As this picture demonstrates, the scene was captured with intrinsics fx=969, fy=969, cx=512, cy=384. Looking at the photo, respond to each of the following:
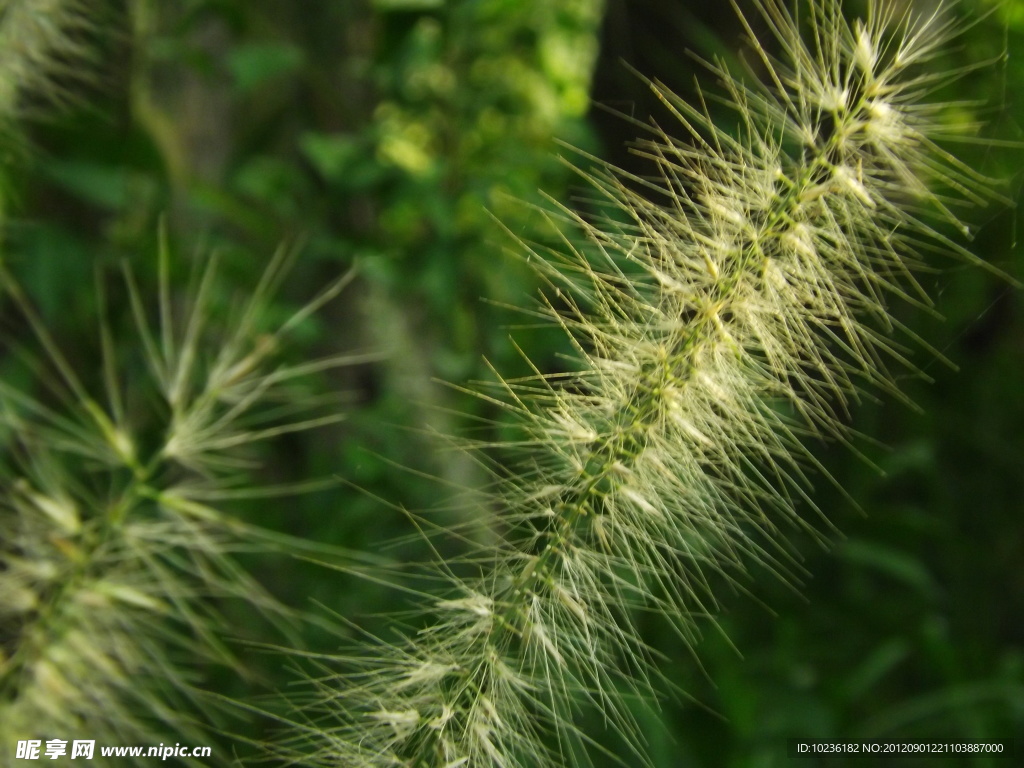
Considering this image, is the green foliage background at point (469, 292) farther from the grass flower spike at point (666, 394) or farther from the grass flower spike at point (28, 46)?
the grass flower spike at point (666, 394)

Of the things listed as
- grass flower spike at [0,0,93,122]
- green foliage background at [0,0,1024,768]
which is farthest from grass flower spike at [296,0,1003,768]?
grass flower spike at [0,0,93,122]

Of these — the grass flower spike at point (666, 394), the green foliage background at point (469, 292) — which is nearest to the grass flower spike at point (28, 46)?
the green foliage background at point (469, 292)

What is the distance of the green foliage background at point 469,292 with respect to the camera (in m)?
1.05

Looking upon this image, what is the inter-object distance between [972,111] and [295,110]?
0.99 m

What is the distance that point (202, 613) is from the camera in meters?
1.11

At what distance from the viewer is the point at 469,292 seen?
4.15 ft

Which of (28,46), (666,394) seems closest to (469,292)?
(28,46)

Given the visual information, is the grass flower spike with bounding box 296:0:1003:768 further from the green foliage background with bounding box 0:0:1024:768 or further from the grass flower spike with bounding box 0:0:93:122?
the grass flower spike with bounding box 0:0:93:122

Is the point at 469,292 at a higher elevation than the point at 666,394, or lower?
lower

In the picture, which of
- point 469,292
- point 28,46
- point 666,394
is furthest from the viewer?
point 469,292

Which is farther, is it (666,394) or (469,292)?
(469,292)

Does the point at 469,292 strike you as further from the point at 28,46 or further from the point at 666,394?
the point at 666,394

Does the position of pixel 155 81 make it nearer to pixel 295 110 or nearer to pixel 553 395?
pixel 295 110

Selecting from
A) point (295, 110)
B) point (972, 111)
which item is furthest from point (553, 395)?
point (295, 110)
